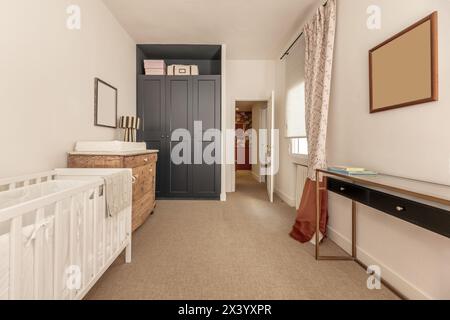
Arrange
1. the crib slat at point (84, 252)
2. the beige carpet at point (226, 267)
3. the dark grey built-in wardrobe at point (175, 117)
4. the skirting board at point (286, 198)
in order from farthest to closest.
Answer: the dark grey built-in wardrobe at point (175, 117), the skirting board at point (286, 198), the beige carpet at point (226, 267), the crib slat at point (84, 252)

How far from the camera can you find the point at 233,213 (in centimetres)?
325

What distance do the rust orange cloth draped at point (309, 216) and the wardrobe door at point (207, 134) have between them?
1.76 meters

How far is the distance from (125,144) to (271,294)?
75.2 inches

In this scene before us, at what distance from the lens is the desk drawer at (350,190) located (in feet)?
4.69

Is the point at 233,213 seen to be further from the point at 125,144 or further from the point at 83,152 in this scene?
the point at 83,152

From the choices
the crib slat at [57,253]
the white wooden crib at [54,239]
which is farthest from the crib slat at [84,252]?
the crib slat at [57,253]

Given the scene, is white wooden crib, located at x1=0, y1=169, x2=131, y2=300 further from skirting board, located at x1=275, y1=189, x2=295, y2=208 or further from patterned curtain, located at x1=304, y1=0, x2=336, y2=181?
skirting board, located at x1=275, y1=189, x2=295, y2=208

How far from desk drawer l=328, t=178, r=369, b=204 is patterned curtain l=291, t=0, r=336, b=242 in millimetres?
471

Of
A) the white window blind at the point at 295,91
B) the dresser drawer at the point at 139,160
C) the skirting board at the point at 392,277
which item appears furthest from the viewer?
the white window blind at the point at 295,91

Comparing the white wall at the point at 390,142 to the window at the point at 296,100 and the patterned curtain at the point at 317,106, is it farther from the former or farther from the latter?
the window at the point at 296,100

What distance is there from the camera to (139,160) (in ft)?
8.47

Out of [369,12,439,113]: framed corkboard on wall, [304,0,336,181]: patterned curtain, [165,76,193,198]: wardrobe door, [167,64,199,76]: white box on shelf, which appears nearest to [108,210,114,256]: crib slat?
[304,0,336,181]: patterned curtain

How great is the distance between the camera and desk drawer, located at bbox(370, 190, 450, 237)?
913 mm
